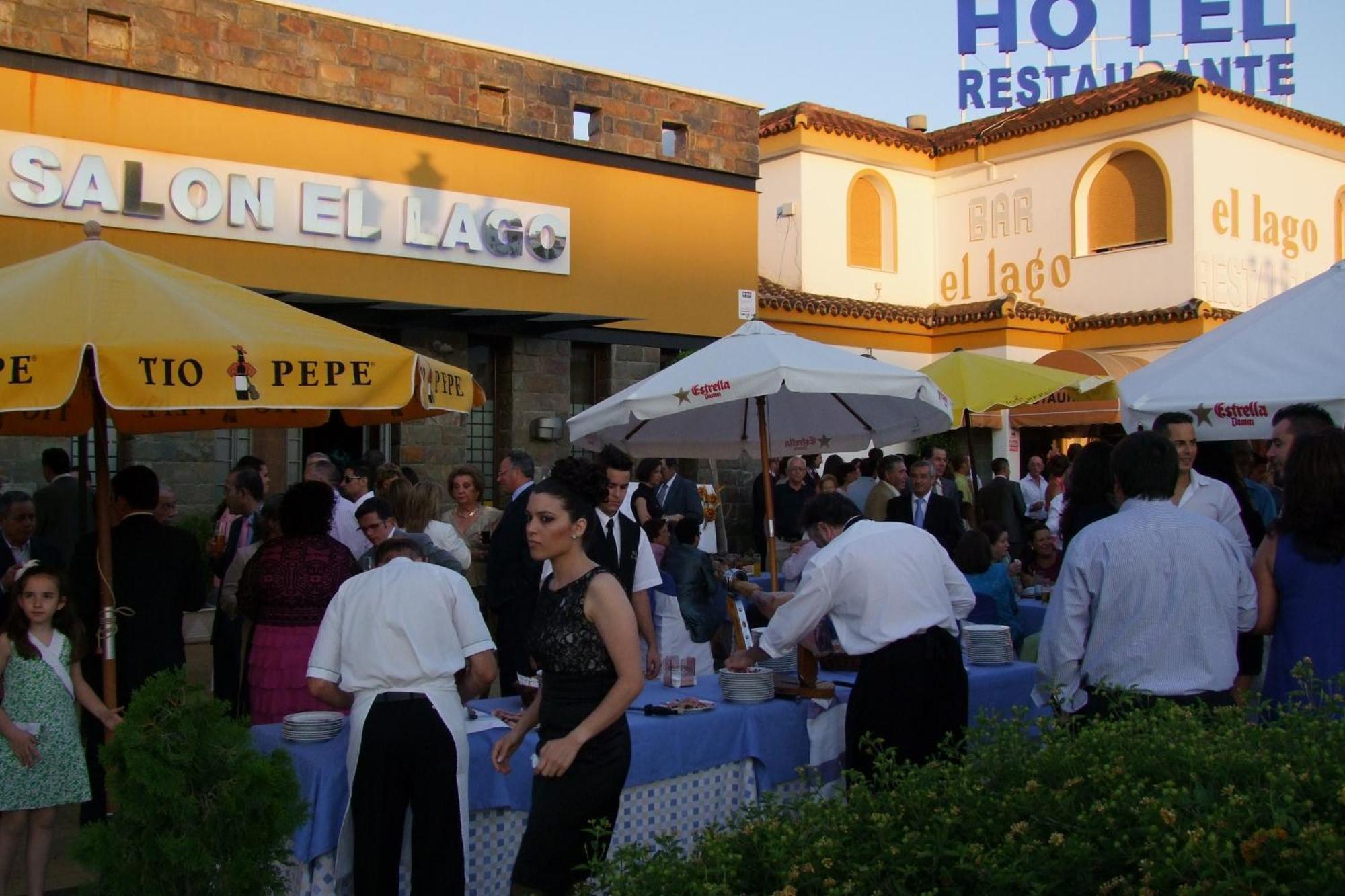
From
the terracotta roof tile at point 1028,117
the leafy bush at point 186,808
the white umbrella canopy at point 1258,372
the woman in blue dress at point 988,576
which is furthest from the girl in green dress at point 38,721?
the terracotta roof tile at point 1028,117

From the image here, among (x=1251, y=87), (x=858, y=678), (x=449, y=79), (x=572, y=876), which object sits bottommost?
(x=572, y=876)

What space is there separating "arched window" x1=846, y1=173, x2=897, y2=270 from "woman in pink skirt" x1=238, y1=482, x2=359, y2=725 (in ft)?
58.6

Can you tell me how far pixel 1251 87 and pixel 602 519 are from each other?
2590 cm

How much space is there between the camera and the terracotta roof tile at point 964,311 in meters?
20.0

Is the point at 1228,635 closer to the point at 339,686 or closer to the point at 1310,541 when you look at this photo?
the point at 1310,541

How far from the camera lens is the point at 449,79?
1379 cm

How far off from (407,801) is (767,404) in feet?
16.0

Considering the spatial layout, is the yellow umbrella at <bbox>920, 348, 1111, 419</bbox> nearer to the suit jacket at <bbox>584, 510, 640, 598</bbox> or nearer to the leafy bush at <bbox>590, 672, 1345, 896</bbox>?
the suit jacket at <bbox>584, 510, 640, 598</bbox>

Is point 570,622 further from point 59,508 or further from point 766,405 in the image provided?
point 59,508

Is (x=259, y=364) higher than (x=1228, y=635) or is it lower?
higher

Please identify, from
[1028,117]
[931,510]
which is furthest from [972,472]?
[1028,117]

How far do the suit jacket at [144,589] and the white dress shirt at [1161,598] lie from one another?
387 centimetres

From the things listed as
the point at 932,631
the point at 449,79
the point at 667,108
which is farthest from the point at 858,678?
the point at 667,108

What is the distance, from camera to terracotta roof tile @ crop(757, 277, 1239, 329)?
65.7 feet
